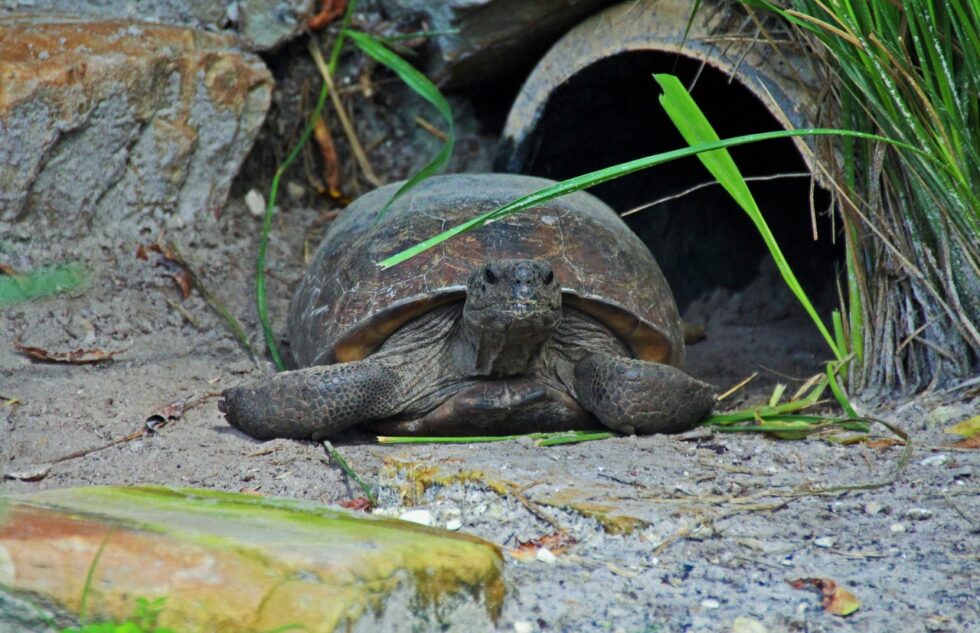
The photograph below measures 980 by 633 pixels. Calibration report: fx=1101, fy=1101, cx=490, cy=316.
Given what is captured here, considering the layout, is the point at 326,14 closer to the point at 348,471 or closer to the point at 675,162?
the point at 675,162

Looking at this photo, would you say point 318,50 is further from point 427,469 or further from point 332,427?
point 427,469

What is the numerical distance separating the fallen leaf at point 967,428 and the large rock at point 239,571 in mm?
1541

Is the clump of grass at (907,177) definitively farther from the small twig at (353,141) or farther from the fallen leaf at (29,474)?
the small twig at (353,141)

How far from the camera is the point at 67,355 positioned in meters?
3.89

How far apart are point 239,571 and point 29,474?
1399 mm

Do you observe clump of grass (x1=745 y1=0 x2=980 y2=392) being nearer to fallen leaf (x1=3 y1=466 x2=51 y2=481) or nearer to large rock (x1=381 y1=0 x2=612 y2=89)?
large rock (x1=381 y1=0 x2=612 y2=89)

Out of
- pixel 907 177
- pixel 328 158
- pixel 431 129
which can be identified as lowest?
pixel 328 158

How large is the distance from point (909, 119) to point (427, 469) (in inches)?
63.0

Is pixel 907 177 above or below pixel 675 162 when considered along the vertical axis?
above

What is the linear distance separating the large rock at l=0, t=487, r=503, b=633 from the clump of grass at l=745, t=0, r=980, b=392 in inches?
68.8

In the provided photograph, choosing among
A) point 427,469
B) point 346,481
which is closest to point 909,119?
point 427,469

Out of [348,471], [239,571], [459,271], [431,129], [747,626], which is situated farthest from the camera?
[431,129]

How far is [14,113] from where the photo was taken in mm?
4098

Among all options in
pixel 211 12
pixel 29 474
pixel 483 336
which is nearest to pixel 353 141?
pixel 211 12
